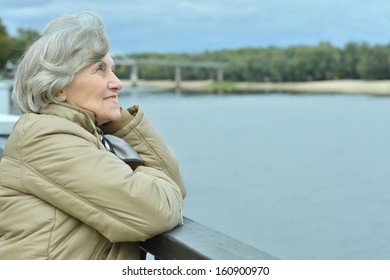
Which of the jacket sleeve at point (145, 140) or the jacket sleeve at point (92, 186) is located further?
the jacket sleeve at point (145, 140)

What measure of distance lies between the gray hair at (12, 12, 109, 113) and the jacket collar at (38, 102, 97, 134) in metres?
0.01

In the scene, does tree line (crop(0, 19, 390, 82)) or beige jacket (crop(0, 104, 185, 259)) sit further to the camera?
tree line (crop(0, 19, 390, 82))

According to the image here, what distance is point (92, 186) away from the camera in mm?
1294

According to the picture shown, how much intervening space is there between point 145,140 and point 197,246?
0.45 m

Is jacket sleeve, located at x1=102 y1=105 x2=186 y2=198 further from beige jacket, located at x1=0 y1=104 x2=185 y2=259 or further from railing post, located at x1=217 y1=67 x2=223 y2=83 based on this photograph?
railing post, located at x1=217 y1=67 x2=223 y2=83

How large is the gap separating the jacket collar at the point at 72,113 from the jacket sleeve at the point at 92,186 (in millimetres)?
83

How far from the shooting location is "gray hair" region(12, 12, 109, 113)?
143 cm

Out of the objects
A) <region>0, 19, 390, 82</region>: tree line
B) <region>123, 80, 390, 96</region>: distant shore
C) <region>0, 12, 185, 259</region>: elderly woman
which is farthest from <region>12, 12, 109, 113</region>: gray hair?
Answer: <region>123, 80, 390, 96</region>: distant shore

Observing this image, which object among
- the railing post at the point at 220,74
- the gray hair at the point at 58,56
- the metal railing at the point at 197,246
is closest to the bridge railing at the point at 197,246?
the metal railing at the point at 197,246

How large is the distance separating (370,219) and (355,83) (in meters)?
67.9

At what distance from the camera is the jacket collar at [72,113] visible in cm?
145

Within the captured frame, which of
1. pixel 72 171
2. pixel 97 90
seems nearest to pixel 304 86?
pixel 97 90

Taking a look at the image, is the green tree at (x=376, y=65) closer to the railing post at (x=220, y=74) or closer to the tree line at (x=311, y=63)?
the tree line at (x=311, y=63)
